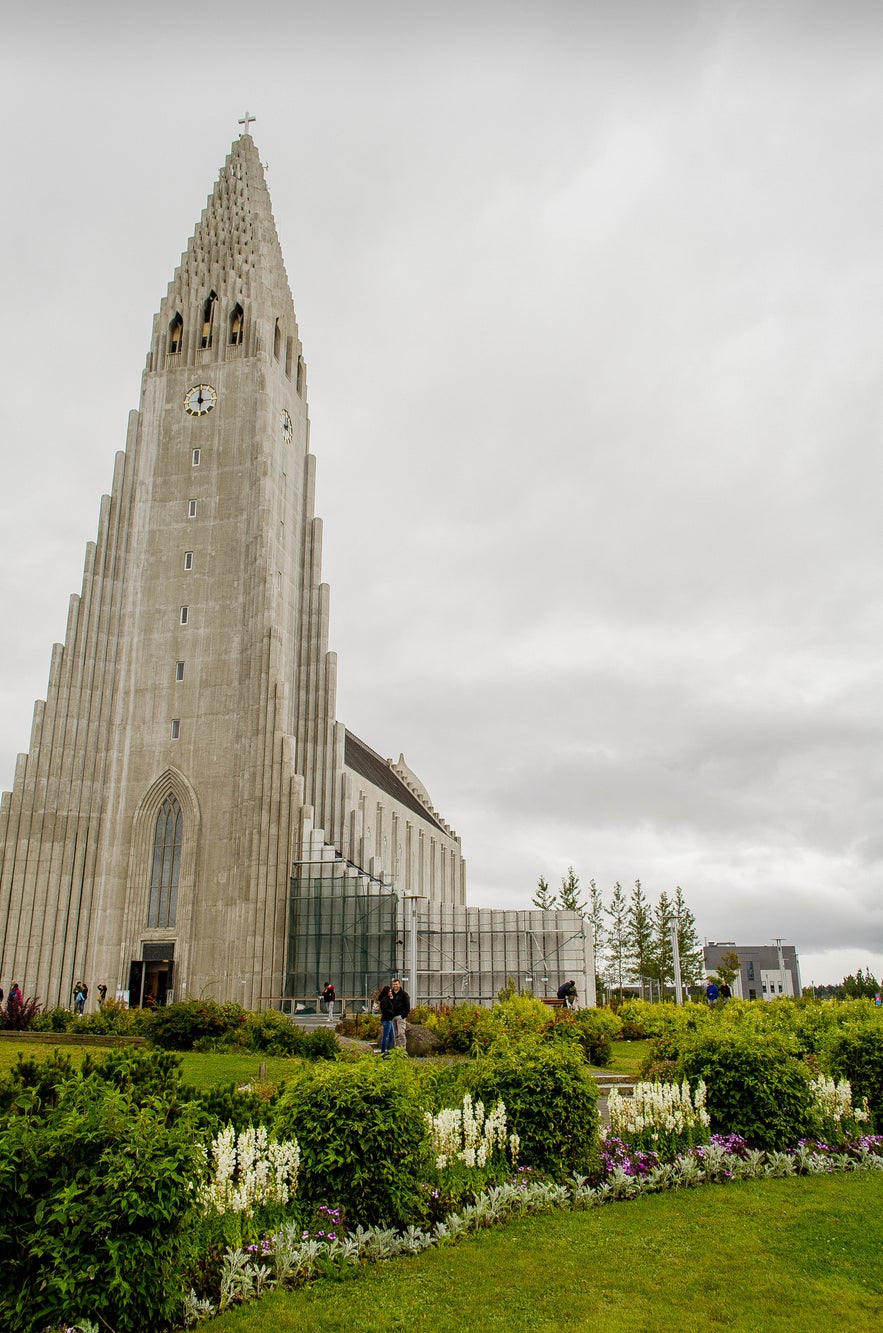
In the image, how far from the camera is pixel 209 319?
5912cm

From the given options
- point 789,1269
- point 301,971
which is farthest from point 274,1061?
point 301,971

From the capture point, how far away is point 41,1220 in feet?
23.4

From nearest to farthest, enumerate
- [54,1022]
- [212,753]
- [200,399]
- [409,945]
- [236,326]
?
1. [54,1022]
2. [409,945]
3. [212,753]
4. [200,399]
5. [236,326]

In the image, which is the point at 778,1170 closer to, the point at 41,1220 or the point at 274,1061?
the point at 41,1220

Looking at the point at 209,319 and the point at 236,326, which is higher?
the point at 209,319

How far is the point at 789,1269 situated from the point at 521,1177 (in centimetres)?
324

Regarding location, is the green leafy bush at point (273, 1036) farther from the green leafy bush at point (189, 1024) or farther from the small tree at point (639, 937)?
the small tree at point (639, 937)

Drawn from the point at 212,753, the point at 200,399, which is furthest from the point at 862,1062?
the point at 200,399

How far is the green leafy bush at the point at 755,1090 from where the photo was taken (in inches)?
518

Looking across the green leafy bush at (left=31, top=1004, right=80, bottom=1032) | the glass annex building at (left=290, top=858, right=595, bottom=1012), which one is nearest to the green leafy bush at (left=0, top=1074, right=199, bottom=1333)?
the green leafy bush at (left=31, top=1004, right=80, bottom=1032)

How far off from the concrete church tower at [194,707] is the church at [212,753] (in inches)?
4.1

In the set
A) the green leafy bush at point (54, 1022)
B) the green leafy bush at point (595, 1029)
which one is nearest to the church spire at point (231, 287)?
the green leafy bush at point (54, 1022)

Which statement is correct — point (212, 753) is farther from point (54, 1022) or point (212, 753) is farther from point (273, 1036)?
point (273, 1036)

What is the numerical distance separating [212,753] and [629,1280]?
4314cm
